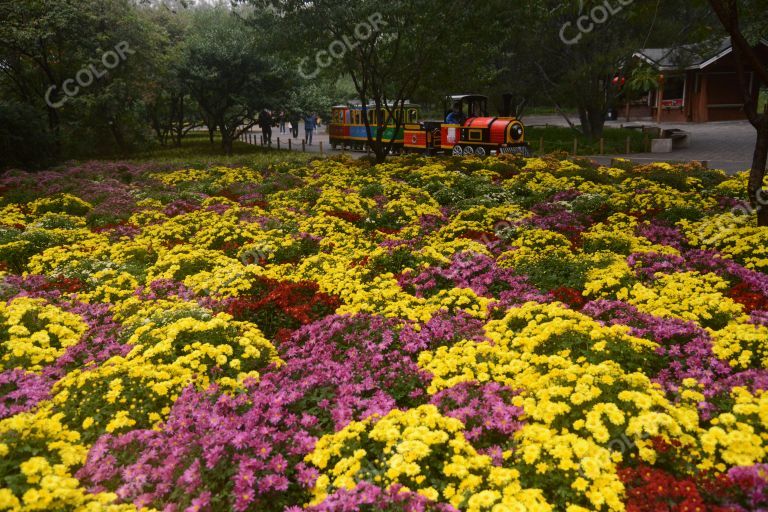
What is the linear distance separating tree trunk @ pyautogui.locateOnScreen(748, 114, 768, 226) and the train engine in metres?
13.1

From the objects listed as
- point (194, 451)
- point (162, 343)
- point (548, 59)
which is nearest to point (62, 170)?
point (162, 343)

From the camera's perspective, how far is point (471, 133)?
23.9 m

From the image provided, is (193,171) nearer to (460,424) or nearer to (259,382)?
(259,382)

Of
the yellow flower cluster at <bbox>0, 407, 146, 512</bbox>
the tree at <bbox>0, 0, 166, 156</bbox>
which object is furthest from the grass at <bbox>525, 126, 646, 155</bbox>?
the yellow flower cluster at <bbox>0, 407, 146, 512</bbox>

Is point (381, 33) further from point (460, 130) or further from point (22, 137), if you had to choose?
point (22, 137)

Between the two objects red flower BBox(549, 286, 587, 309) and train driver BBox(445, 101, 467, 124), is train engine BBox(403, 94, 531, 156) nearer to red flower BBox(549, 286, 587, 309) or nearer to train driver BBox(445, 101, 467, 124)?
train driver BBox(445, 101, 467, 124)

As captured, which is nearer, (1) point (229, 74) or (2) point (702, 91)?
(1) point (229, 74)

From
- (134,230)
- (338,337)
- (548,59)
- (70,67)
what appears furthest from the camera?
(548,59)

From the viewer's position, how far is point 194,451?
435 cm

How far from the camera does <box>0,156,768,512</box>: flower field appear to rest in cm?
391

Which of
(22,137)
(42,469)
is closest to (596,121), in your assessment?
(22,137)

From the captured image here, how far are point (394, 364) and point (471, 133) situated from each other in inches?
776

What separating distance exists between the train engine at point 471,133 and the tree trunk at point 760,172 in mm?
13088

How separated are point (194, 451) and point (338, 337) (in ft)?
8.10
